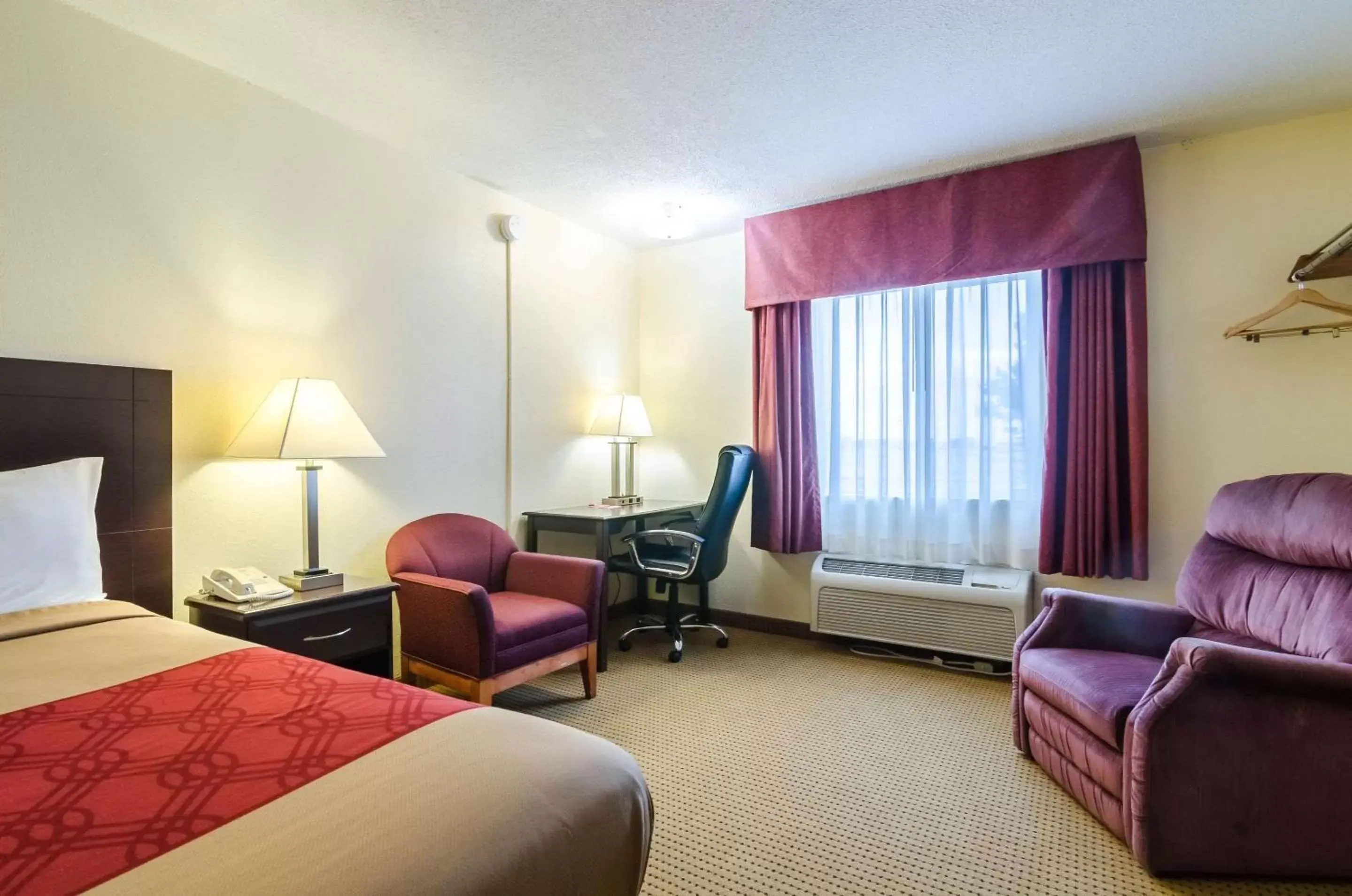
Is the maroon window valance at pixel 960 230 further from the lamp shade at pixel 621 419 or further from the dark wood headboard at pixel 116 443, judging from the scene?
the dark wood headboard at pixel 116 443

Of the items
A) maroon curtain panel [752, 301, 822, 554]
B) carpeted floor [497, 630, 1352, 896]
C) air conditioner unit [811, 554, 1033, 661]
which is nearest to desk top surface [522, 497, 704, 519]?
maroon curtain panel [752, 301, 822, 554]

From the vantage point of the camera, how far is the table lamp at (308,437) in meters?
2.30

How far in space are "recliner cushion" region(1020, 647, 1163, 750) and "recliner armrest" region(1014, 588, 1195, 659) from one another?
0.12 ft

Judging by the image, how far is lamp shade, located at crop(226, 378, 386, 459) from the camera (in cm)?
229

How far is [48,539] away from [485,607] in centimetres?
123

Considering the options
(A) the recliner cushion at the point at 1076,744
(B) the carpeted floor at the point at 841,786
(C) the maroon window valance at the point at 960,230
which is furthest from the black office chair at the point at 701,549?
(A) the recliner cushion at the point at 1076,744

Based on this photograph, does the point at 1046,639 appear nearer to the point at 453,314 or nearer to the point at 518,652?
the point at 518,652

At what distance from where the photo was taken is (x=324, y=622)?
2271 millimetres

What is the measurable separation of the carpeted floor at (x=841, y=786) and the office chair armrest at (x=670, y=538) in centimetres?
46

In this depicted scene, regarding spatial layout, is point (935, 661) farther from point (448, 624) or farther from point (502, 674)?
point (448, 624)

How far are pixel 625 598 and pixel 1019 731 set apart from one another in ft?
8.38

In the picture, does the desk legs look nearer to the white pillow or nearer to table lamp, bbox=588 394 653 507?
table lamp, bbox=588 394 653 507

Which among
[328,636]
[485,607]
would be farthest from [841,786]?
[328,636]


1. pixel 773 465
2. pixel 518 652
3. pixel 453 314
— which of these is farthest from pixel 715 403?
pixel 518 652
